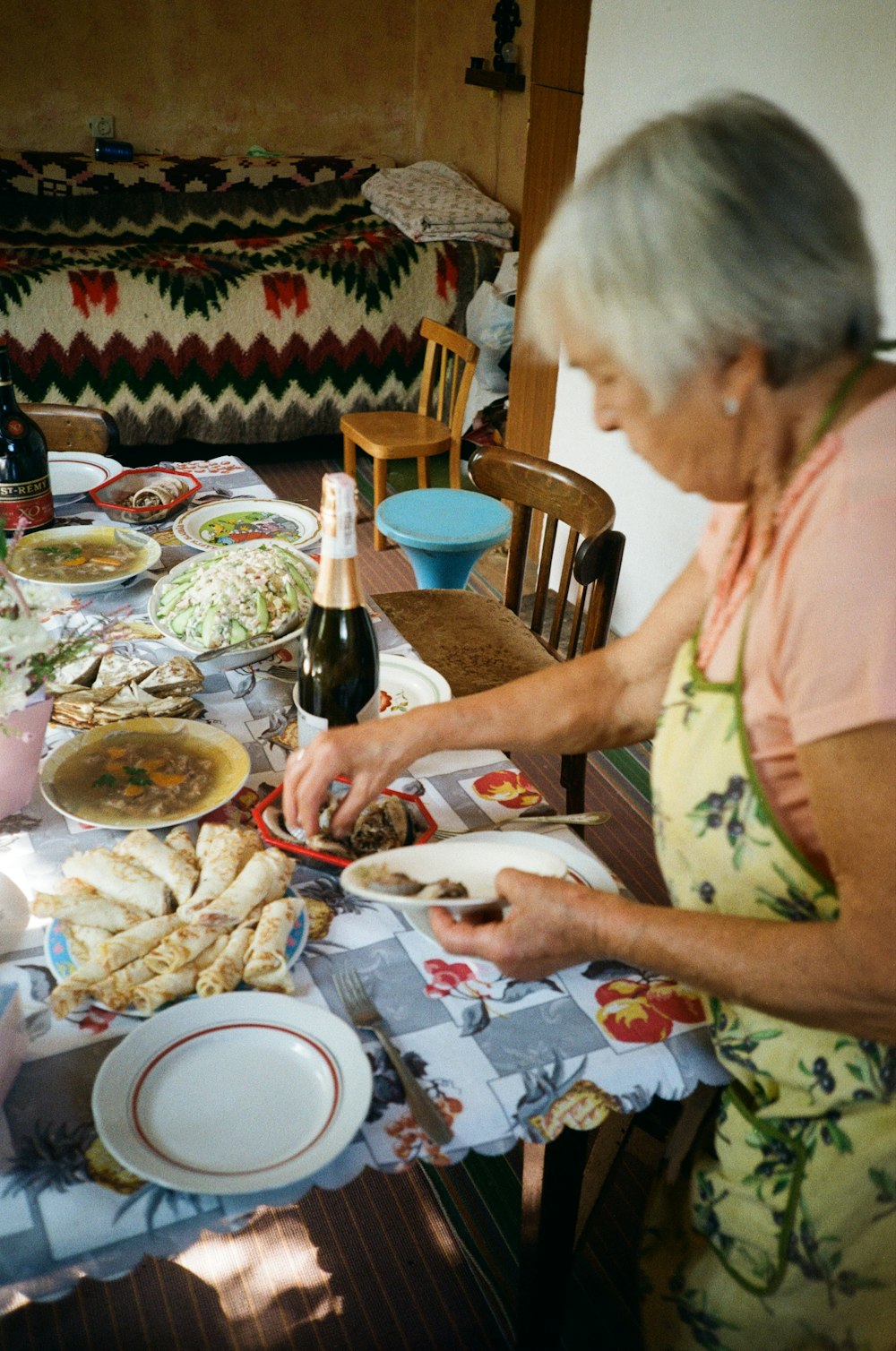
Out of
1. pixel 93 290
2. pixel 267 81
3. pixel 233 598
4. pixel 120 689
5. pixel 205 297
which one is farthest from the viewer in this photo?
pixel 267 81

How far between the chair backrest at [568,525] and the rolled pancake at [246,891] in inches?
39.2

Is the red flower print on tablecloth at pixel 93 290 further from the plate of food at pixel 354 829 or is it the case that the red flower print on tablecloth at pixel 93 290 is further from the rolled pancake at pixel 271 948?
the rolled pancake at pixel 271 948

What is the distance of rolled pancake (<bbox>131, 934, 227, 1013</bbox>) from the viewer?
0.91 metres

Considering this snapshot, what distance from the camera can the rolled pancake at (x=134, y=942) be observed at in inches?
36.9

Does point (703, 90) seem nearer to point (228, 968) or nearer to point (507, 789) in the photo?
point (507, 789)

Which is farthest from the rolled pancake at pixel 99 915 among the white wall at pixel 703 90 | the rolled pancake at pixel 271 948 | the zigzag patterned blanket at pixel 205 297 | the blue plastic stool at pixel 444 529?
the zigzag patterned blanket at pixel 205 297

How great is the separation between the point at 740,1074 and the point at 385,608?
1.66m

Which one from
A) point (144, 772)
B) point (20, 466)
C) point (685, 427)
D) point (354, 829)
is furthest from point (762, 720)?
point (20, 466)

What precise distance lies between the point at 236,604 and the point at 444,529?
145 centimetres

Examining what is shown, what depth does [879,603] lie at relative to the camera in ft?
2.41

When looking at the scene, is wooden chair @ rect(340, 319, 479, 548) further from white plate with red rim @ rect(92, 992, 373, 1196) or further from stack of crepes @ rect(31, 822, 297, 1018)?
white plate with red rim @ rect(92, 992, 373, 1196)

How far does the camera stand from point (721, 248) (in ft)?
2.35

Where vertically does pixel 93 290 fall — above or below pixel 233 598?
below

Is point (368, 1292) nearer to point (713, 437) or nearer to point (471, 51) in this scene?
point (713, 437)
